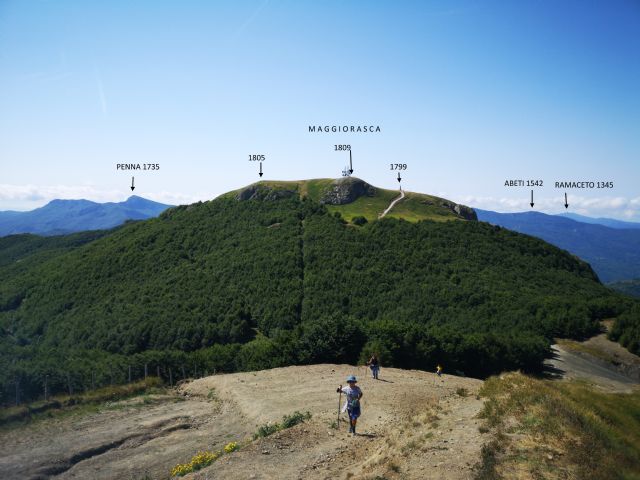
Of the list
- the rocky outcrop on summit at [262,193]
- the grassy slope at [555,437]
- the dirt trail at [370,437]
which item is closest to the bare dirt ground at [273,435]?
the dirt trail at [370,437]

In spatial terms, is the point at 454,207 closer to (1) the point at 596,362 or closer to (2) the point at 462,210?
(2) the point at 462,210

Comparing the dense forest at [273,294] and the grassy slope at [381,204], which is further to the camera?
the grassy slope at [381,204]

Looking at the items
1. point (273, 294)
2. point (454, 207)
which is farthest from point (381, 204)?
point (273, 294)

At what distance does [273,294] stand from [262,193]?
55.3 meters

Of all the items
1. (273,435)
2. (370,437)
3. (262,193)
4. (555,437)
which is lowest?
(273,435)

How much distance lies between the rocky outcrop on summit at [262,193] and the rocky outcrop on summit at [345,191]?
40.9 feet

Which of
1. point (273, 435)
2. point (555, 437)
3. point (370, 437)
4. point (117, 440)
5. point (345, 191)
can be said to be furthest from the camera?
point (345, 191)

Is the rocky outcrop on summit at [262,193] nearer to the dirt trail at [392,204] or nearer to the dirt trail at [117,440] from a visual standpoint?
the dirt trail at [392,204]

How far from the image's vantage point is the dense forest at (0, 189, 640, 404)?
199ft

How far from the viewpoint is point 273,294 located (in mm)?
101188

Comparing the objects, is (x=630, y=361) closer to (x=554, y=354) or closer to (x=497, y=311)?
(x=554, y=354)

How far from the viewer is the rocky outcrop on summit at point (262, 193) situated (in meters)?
147

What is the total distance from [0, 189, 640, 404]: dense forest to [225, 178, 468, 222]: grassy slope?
7.10 meters

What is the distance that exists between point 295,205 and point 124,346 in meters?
67.6
